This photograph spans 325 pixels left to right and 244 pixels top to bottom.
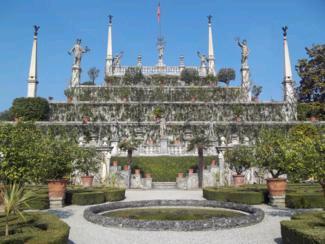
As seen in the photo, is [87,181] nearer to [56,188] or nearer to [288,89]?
[56,188]

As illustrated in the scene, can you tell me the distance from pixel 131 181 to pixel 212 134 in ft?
59.9

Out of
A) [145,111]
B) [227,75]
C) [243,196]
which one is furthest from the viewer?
[227,75]

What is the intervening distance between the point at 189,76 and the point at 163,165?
30.1 metres

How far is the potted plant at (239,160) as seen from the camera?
29103 mm

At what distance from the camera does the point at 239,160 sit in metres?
30.0

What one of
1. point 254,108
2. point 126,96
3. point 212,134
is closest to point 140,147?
point 212,134

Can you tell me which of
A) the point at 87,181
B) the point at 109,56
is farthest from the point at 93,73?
the point at 87,181

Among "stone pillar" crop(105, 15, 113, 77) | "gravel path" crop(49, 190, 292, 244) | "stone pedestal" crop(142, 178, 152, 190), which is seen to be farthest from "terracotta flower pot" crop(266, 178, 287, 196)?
"stone pillar" crop(105, 15, 113, 77)

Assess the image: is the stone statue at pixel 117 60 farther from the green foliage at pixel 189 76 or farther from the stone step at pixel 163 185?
the stone step at pixel 163 185

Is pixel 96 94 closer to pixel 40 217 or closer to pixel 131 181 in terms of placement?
pixel 131 181

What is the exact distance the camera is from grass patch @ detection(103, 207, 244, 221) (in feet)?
55.9

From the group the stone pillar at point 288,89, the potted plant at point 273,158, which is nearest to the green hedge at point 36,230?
the potted plant at point 273,158

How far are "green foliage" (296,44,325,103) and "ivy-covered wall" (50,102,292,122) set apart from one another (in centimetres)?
679

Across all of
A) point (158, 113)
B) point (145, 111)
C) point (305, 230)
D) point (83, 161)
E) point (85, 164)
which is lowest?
point (305, 230)
